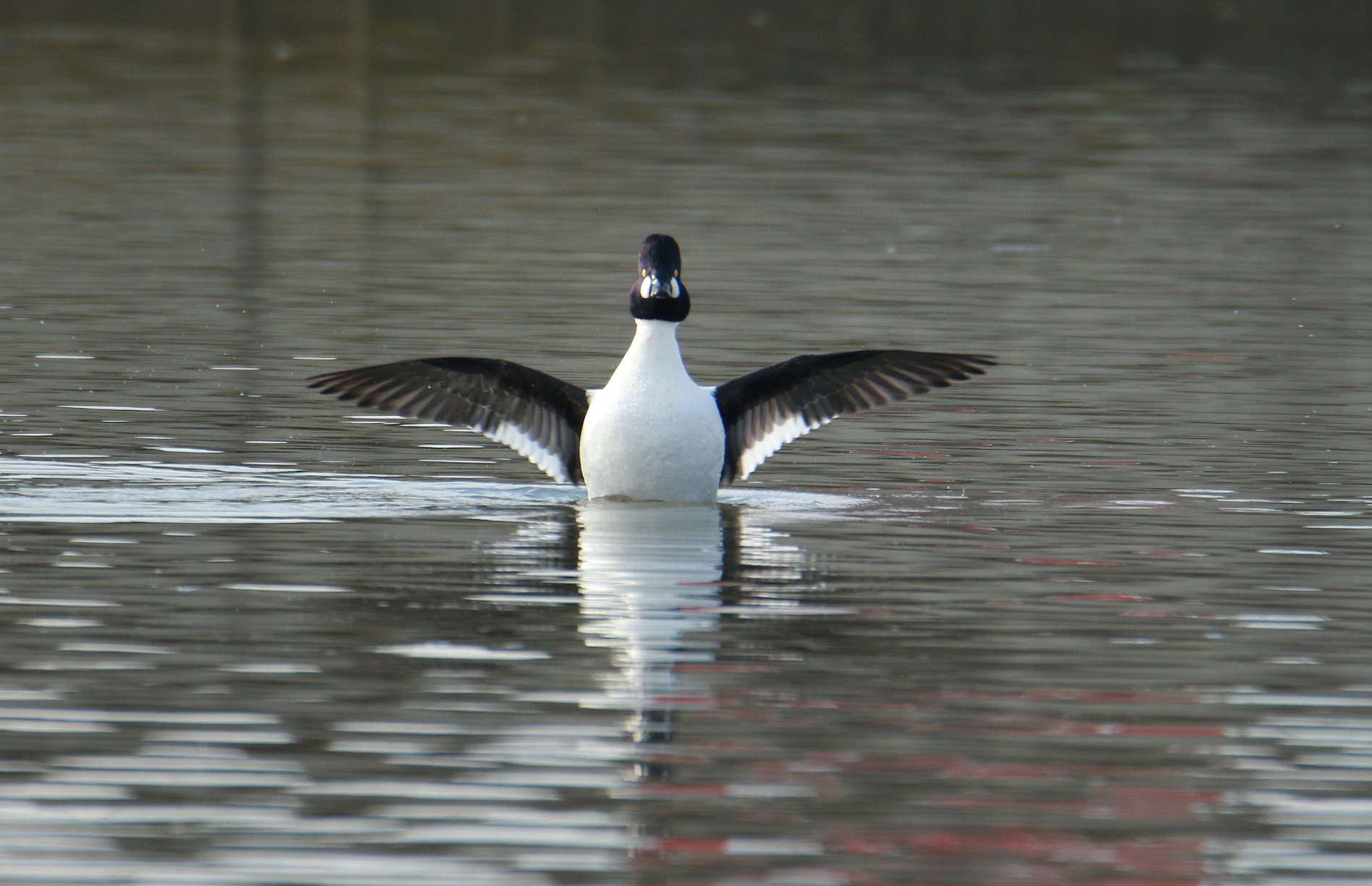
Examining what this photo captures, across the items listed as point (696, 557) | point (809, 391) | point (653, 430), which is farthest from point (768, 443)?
point (696, 557)

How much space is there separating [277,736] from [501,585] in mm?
2332

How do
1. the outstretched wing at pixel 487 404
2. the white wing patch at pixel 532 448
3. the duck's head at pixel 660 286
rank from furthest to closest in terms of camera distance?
the white wing patch at pixel 532 448
the outstretched wing at pixel 487 404
the duck's head at pixel 660 286

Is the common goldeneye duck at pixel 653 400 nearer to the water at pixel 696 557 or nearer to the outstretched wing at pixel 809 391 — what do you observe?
the outstretched wing at pixel 809 391

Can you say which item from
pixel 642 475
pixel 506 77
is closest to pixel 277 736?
pixel 642 475

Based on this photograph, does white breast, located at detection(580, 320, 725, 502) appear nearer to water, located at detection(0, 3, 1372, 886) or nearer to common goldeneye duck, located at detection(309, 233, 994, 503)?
common goldeneye duck, located at detection(309, 233, 994, 503)

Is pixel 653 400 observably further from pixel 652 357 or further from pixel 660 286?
pixel 660 286

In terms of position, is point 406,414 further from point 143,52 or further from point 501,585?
point 143,52

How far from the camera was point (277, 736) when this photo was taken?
758cm

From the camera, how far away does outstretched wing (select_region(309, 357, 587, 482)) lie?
12.2 metres

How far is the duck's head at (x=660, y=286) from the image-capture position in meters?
11.6

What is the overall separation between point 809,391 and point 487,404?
159 centimetres

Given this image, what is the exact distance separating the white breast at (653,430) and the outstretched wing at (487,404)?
580mm

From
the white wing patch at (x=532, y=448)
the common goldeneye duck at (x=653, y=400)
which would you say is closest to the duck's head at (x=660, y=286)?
the common goldeneye duck at (x=653, y=400)

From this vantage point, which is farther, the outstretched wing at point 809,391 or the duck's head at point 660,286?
the outstretched wing at point 809,391
